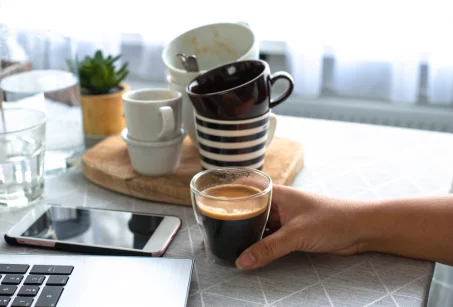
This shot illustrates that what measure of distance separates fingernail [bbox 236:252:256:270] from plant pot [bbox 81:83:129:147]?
0.51 meters

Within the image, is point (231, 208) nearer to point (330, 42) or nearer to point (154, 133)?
point (154, 133)

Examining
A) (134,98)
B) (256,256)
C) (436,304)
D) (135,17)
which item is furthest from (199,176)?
(135,17)

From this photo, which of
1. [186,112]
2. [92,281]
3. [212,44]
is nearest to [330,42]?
[212,44]

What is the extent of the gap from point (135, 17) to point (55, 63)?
0.99 metres

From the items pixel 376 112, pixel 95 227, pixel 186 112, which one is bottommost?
pixel 376 112

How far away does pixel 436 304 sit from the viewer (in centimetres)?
74

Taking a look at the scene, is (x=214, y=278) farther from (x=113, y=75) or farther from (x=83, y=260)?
(x=113, y=75)

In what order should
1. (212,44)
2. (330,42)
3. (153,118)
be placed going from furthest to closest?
(330,42)
(212,44)
(153,118)

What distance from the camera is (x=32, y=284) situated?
0.58 meters

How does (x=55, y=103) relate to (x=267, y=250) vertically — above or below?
above

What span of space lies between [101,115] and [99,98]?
36 mm

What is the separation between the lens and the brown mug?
29.8 inches

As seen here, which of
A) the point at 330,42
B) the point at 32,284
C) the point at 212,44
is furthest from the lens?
the point at 330,42

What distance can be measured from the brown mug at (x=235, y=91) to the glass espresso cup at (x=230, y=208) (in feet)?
0.42
